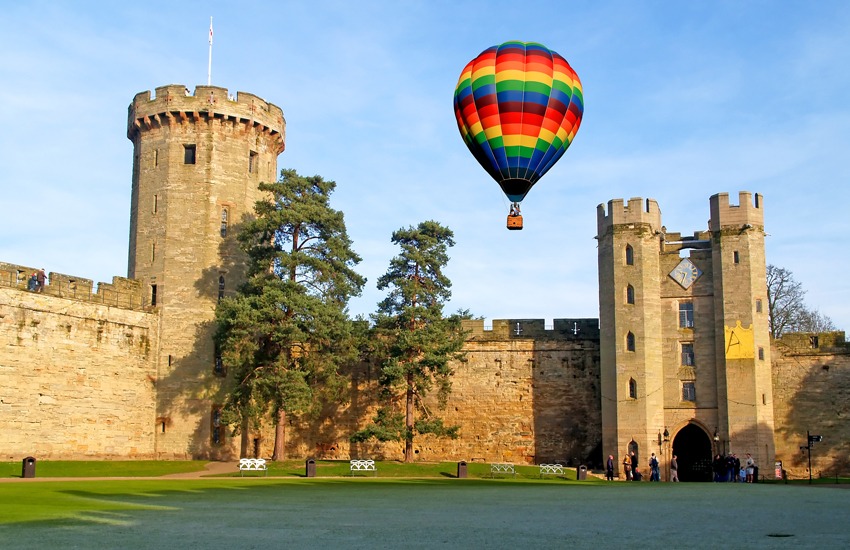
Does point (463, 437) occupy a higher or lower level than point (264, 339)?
lower

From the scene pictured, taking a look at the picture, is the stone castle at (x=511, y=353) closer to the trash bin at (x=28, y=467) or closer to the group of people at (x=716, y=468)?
the group of people at (x=716, y=468)

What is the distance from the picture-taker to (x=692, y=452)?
3509 centimetres

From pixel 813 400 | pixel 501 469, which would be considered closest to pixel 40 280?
pixel 501 469

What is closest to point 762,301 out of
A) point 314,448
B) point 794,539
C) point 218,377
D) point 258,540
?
point 314,448

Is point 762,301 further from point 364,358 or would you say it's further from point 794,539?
point 794,539

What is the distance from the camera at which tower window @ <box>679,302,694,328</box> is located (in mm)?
34938

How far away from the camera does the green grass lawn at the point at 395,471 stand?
95.7 ft

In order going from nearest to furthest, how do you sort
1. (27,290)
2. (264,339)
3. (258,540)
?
1. (258,540)
2. (27,290)
3. (264,339)

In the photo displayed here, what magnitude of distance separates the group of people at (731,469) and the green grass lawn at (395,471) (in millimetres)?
4640

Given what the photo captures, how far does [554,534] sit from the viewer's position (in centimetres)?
1061

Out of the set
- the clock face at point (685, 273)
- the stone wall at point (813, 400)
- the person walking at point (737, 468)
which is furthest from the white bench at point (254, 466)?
the stone wall at point (813, 400)

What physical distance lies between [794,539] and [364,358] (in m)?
27.9

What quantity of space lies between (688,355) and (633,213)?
610cm

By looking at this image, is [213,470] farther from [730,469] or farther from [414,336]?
[730,469]
